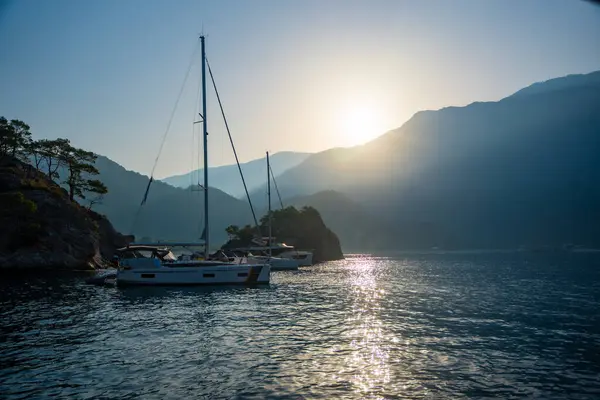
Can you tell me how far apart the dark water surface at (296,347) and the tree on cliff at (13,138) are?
5330cm

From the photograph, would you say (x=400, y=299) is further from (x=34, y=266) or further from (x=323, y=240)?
(x=323, y=240)

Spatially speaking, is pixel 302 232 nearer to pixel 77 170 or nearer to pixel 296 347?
pixel 77 170

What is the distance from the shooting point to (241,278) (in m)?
44.5

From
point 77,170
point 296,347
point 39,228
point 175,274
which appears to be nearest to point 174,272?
point 175,274

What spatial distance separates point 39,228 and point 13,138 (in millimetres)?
27419

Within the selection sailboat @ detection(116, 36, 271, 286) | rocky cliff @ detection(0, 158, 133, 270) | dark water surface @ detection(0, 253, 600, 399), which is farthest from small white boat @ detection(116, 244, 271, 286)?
rocky cliff @ detection(0, 158, 133, 270)

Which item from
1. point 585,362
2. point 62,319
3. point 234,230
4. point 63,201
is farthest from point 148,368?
point 234,230

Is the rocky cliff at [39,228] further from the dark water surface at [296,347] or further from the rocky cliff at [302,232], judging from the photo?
the rocky cliff at [302,232]

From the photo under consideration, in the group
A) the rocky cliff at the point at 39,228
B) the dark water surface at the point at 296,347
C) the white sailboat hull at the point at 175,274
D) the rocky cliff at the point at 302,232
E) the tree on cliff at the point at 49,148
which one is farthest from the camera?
the rocky cliff at the point at 302,232

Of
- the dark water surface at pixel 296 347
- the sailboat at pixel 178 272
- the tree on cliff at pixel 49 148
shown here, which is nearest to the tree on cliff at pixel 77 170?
the tree on cliff at pixel 49 148

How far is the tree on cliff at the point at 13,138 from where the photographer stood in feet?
249

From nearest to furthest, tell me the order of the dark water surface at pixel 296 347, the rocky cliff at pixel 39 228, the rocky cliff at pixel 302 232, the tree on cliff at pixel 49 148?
the dark water surface at pixel 296 347 < the rocky cliff at pixel 39 228 < the tree on cliff at pixel 49 148 < the rocky cliff at pixel 302 232

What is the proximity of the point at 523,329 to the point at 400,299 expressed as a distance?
14.2 metres

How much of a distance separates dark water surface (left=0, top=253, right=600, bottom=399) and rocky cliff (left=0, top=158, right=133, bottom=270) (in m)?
25.2
